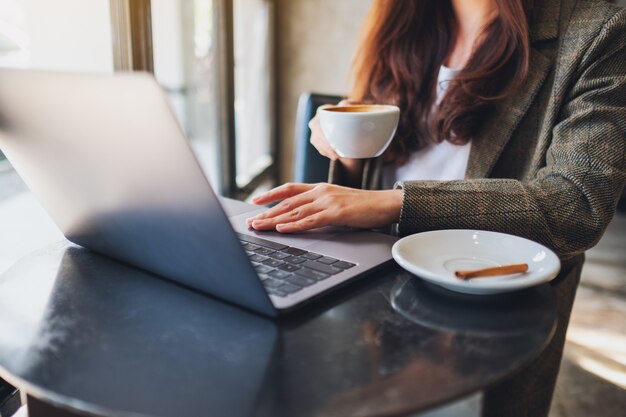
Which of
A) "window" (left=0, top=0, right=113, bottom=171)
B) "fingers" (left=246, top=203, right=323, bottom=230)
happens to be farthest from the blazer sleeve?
"window" (left=0, top=0, right=113, bottom=171)

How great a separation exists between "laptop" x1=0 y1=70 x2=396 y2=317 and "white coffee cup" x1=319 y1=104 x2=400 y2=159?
0.14 m

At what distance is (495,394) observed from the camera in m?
0.83

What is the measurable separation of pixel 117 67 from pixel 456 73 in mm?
808

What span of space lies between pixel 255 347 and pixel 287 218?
29 cm

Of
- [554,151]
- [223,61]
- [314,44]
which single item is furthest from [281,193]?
[314,44]

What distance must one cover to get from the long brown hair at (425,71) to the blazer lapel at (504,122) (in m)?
0.02

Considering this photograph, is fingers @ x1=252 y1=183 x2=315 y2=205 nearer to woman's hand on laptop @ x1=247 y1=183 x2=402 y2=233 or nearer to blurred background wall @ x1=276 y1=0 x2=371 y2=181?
woman's hand on laptop @ x1=247 y1=183 x2=402 y2=233

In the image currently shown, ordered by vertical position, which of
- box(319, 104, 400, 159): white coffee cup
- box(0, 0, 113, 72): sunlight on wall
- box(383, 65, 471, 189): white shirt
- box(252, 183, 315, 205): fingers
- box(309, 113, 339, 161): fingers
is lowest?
box(383, 65, 471, 189): white shirt

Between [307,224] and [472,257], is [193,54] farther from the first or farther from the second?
[472,257]

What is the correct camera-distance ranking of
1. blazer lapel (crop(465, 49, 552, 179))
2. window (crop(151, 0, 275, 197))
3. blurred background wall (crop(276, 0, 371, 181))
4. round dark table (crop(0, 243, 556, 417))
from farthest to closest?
1. blurred background wall (crop(276, 0, 371, 181))
2. window (crop(151, 0, 275, 197))
3. blazer lapel (crop(465, 49, 552, 179))
4. round dark table (crop(0, 243, 556, 417))

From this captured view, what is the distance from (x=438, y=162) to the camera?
3.68 feet

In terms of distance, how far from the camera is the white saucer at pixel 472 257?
51 cm

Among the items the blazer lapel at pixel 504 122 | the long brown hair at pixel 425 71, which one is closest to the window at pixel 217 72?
the long brown hair at pixel 425 71

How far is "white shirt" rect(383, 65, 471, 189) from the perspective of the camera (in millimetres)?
1074
